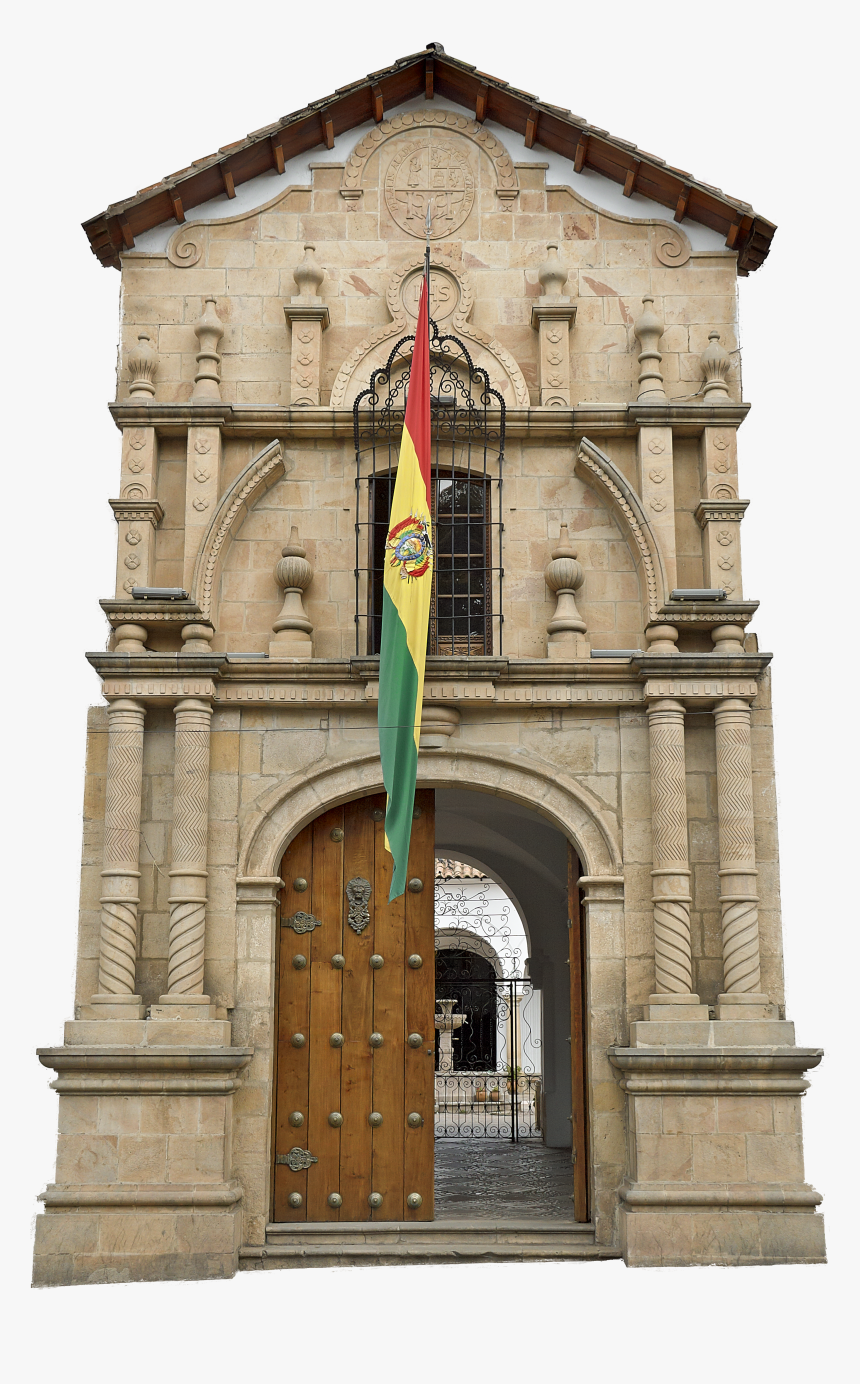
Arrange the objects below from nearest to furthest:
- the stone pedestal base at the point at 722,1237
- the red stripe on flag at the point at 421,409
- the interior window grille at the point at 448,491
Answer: the stone pedestal base at the point at 722,1237
the red stripe on flag at the point at 421,409
the interior window grille at the point at 448,491

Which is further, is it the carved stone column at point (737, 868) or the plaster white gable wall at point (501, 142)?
the plaster white gable wall at point (501, 142)

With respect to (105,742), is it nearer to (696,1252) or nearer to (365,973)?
(365,973)

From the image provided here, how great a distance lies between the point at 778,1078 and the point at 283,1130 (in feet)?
10.6

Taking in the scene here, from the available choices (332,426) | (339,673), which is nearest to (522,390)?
(332,426)

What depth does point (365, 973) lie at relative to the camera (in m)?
9.06

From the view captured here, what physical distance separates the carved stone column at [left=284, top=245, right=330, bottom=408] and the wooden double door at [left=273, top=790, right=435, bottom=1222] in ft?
9.67

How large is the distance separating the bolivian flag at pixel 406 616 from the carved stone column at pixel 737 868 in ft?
6.89

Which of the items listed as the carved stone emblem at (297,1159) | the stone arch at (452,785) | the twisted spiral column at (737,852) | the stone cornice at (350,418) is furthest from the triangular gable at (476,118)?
the carved stone emblem at (297,1159)

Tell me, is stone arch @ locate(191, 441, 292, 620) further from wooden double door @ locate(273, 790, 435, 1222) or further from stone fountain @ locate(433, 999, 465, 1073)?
stone fountain @ locate(433, 999, 465, 1073)

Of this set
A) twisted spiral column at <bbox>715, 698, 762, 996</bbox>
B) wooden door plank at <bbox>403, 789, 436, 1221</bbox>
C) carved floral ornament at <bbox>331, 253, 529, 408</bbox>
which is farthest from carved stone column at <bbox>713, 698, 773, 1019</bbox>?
carved floral ornament at <bbox>331, 253, 529, 408</bbox>

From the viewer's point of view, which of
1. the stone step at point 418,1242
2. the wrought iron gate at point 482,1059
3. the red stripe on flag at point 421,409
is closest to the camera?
the stone step at point 418,1242

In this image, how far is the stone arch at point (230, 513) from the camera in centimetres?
915

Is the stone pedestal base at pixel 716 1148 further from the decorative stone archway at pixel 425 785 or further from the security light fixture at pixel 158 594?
the security light fixture at pixel 158 594

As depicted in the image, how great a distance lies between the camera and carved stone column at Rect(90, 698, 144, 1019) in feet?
27.7
